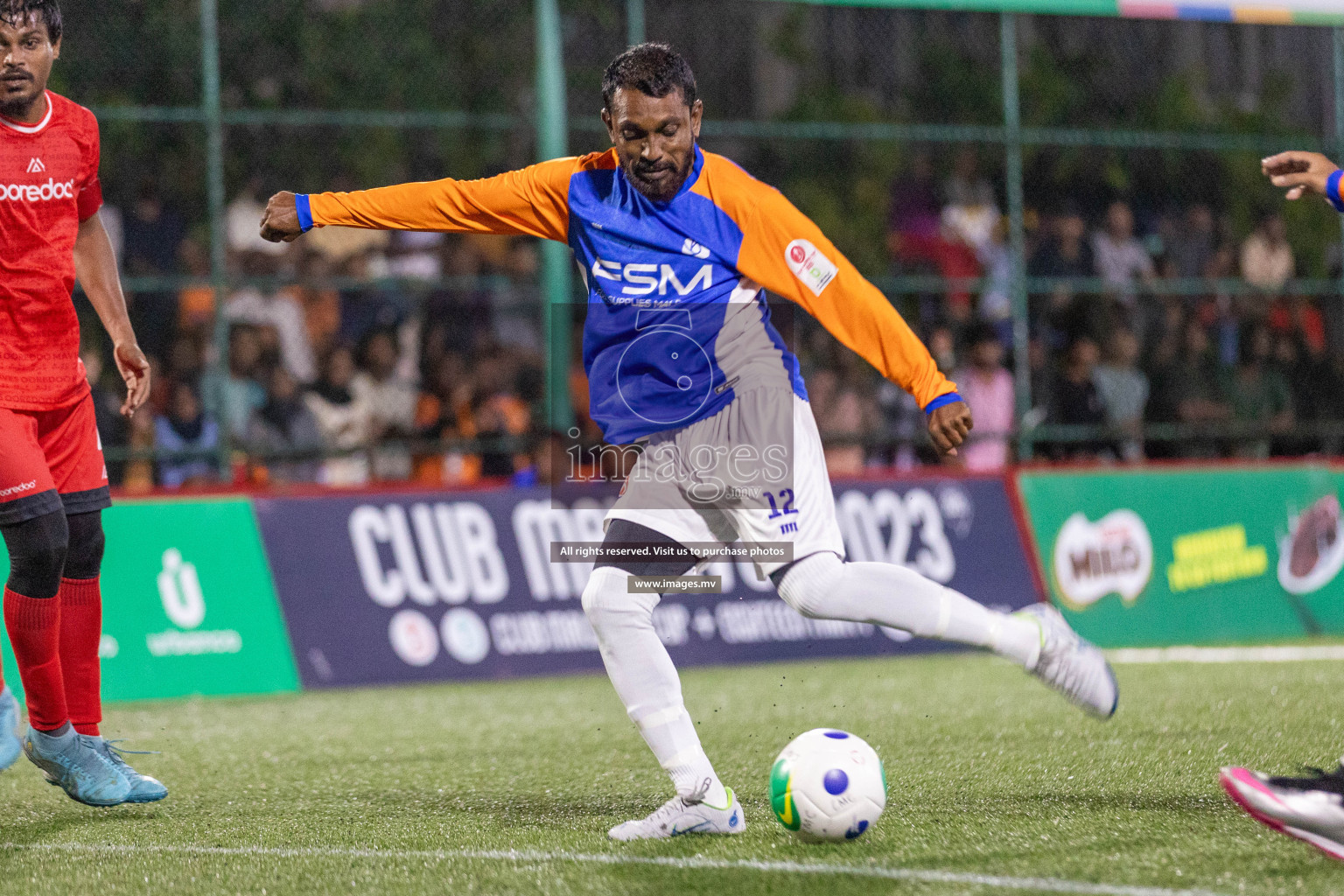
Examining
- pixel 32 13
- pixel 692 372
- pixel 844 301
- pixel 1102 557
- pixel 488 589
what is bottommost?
pixel 1102 557

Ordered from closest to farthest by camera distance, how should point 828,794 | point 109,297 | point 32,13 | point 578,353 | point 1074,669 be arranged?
1. point 828,794
2. point 1074,669
3. point 32,13
4. point 109,297
5. point 578,353

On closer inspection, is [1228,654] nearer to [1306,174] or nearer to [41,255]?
[1306,174]

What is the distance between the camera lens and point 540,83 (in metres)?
10.6

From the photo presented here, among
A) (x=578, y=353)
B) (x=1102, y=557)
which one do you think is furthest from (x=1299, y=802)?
(x=578, y=353)

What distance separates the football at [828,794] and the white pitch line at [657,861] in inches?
9.4

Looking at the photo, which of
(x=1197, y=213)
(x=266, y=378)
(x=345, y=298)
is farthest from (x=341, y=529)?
(x=1197, y=213)

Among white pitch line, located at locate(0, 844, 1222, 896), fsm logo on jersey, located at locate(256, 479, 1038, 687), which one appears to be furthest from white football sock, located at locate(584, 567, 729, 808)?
fsm logo on jersey, located at locate(256, 479, 1038, 687)

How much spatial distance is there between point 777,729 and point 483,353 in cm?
537

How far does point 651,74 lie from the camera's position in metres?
4.54

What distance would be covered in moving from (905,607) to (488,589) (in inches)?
220

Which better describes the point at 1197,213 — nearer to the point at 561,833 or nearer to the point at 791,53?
the point at 791,53

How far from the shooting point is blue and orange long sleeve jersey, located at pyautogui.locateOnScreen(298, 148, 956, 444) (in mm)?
4578

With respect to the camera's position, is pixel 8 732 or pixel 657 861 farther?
pixel 8 732

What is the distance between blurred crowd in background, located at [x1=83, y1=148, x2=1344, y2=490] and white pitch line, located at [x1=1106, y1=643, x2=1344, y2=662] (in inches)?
67.6
